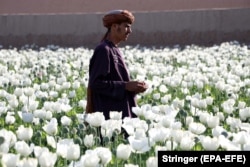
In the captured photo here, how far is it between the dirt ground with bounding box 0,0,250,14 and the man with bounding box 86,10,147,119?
1813 cm

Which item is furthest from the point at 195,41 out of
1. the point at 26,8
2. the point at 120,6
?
the point at 26,8

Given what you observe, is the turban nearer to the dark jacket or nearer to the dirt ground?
the dark jacket

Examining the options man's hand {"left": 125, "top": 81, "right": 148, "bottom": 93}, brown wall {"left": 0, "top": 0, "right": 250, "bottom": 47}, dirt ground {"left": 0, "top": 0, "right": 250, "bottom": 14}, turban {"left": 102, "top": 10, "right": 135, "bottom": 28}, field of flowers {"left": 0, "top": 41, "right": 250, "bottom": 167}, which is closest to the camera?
field of flowers {"left": 0, "top": 41, "right": 250, "bottom": 167}

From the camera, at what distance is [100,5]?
23.9 meters

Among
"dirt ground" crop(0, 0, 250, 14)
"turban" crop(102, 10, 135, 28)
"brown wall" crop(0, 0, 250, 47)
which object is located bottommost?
"turban" crop(102, 10, 135, 28)

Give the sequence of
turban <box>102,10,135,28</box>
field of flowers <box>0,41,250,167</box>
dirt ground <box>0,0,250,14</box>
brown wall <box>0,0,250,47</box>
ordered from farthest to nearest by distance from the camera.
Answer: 1. dirt ground <box>0,0,250,14</box>
2. brown wall <box>0,0,250,47</box>
3. turban <box>102,10,135,28</box>
4. field of flowers <box>0,41,250,167</box>

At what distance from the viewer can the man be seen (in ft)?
16.8

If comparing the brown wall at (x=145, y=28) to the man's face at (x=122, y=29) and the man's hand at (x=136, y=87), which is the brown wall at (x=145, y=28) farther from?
the man's hand at (x=136, y=87)

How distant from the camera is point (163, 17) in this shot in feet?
61.9

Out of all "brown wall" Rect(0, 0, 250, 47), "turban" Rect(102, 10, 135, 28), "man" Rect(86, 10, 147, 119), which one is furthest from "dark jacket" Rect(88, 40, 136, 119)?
"brown wall" Rect(0, 0, 250, 47)

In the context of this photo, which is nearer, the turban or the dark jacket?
the dark jacket

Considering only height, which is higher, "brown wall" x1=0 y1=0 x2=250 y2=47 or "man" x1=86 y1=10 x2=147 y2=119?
"brown wall" x1=0 y1=0 x2=250 y2=47

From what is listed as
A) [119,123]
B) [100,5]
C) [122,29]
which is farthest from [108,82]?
[100,5]

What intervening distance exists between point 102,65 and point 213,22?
13818mm
